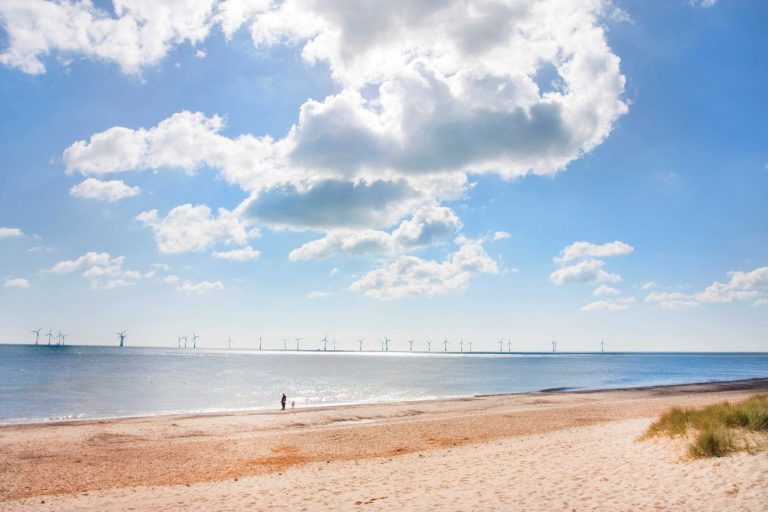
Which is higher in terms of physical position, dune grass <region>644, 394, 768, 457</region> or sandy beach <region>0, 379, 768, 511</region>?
dune grass <region>644, 394, 768, 457</region>

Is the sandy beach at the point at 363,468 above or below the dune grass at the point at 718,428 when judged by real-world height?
below

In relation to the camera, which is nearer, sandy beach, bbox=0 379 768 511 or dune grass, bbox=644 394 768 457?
sandy beach, bbox=0 379 768 511

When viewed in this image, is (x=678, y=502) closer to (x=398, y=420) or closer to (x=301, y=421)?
(x=398, y=420)

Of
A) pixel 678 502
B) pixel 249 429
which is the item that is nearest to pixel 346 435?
pixel 249 429

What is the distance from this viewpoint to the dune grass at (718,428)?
15.4 m

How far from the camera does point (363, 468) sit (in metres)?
19.0

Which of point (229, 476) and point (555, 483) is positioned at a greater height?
point (555, 483)

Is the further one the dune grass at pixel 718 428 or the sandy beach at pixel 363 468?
the dune grass at pixel 718 428

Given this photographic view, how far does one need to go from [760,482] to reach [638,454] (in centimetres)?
509

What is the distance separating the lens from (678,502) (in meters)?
12.1

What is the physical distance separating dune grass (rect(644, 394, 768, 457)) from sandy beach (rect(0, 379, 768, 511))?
759 mm

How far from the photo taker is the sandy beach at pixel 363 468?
1316cm

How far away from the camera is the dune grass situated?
50.6ft

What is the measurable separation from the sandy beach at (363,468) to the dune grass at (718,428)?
0.76 metres
